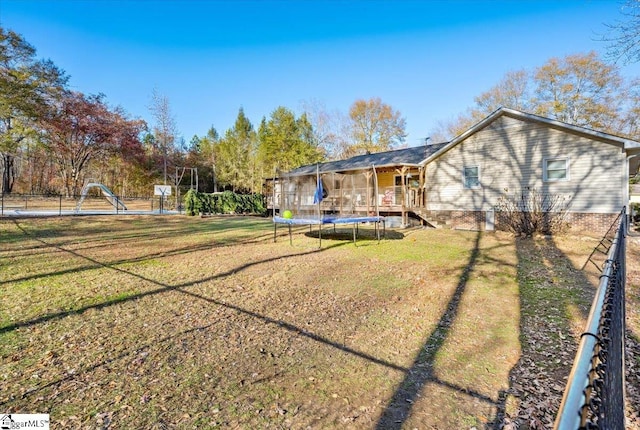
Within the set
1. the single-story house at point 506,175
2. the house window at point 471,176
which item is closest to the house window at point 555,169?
the single-story house at point 506,175

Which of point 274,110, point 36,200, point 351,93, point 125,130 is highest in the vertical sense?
point 351,93

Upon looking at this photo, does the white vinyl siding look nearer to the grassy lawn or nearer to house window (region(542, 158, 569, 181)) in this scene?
house window (region(542, 158, 569, 181))

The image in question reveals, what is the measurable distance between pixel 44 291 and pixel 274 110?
92.9ft

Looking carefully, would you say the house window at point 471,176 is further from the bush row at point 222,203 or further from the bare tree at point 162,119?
the bare tree at point 162,119

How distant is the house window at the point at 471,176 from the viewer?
13977 millimetres

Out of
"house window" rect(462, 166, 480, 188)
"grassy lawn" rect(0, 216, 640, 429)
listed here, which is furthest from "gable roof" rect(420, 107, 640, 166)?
"grassy lawn" rect(0, 216, 640, 429)

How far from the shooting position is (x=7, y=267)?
6.34 m

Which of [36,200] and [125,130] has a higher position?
[125,130]

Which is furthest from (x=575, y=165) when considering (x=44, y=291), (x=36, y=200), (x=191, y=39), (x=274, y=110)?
(x=36, y=200)

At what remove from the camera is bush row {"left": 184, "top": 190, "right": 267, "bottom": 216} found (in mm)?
20797

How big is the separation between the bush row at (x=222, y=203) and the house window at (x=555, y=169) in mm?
17840

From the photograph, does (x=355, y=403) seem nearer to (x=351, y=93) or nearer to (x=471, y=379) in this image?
(x=471, y=379)

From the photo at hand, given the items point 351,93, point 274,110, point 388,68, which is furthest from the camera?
point 351,93

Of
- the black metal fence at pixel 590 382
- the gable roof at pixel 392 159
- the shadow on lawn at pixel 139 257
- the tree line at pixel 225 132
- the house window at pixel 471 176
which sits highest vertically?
the tree line at pixel 225 132
